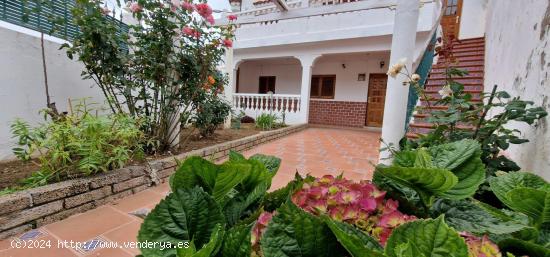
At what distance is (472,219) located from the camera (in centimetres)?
53

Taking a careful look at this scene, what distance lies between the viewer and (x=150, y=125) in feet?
10.2

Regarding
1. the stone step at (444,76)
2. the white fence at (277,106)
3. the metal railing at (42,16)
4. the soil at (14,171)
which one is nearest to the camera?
the soil at (14,171)

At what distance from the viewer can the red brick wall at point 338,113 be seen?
28.5 ft

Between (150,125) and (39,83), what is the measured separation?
1163mm

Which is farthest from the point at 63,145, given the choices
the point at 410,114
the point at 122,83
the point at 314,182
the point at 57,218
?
the point at 410,114

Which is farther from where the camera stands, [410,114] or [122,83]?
[410,114]

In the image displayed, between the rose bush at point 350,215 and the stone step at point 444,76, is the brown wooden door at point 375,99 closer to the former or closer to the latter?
the stone step at point 444,76

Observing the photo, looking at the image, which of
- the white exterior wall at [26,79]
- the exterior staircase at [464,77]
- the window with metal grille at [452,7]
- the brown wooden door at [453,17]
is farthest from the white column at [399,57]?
the window with metal grille at [452,7]

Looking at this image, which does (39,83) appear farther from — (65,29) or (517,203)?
(517,203)

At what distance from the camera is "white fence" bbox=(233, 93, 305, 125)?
25.7 feet

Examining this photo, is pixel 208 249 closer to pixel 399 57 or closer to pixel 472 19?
pixel 399 57

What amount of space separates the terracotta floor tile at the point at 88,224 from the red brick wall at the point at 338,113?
313 inches

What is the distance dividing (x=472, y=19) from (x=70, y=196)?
10.5m

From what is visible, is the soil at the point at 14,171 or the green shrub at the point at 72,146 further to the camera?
the soil at the point at 14,171
